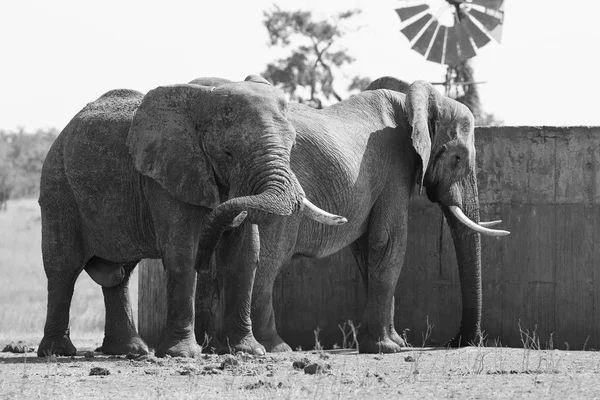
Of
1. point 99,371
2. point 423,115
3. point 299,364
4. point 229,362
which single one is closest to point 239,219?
point 229,362

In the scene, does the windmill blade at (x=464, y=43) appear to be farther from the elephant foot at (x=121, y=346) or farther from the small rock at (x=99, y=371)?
the small rock at (x=99, y=371)

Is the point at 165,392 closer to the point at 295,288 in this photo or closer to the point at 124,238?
the point at 124,238

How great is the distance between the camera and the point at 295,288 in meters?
15.2

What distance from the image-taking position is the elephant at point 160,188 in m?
11.5

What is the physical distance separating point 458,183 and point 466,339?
1.58m

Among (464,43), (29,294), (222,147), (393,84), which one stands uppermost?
(464,43)

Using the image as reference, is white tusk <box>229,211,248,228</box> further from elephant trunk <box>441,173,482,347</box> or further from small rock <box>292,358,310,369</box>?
elephant trunk <box>441,173,482,347</box>

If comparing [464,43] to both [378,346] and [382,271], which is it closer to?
[382,271]

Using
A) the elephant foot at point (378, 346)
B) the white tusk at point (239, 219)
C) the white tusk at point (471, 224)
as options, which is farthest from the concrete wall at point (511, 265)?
the white tusk at point (239, 219)

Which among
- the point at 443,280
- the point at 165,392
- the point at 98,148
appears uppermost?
the point at 98,148

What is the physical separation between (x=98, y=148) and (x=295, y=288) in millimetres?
3250

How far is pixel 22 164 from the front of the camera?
241 feet

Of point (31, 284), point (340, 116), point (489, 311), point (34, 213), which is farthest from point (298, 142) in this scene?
point (34, 213)

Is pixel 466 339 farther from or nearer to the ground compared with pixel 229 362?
farther from the ground
